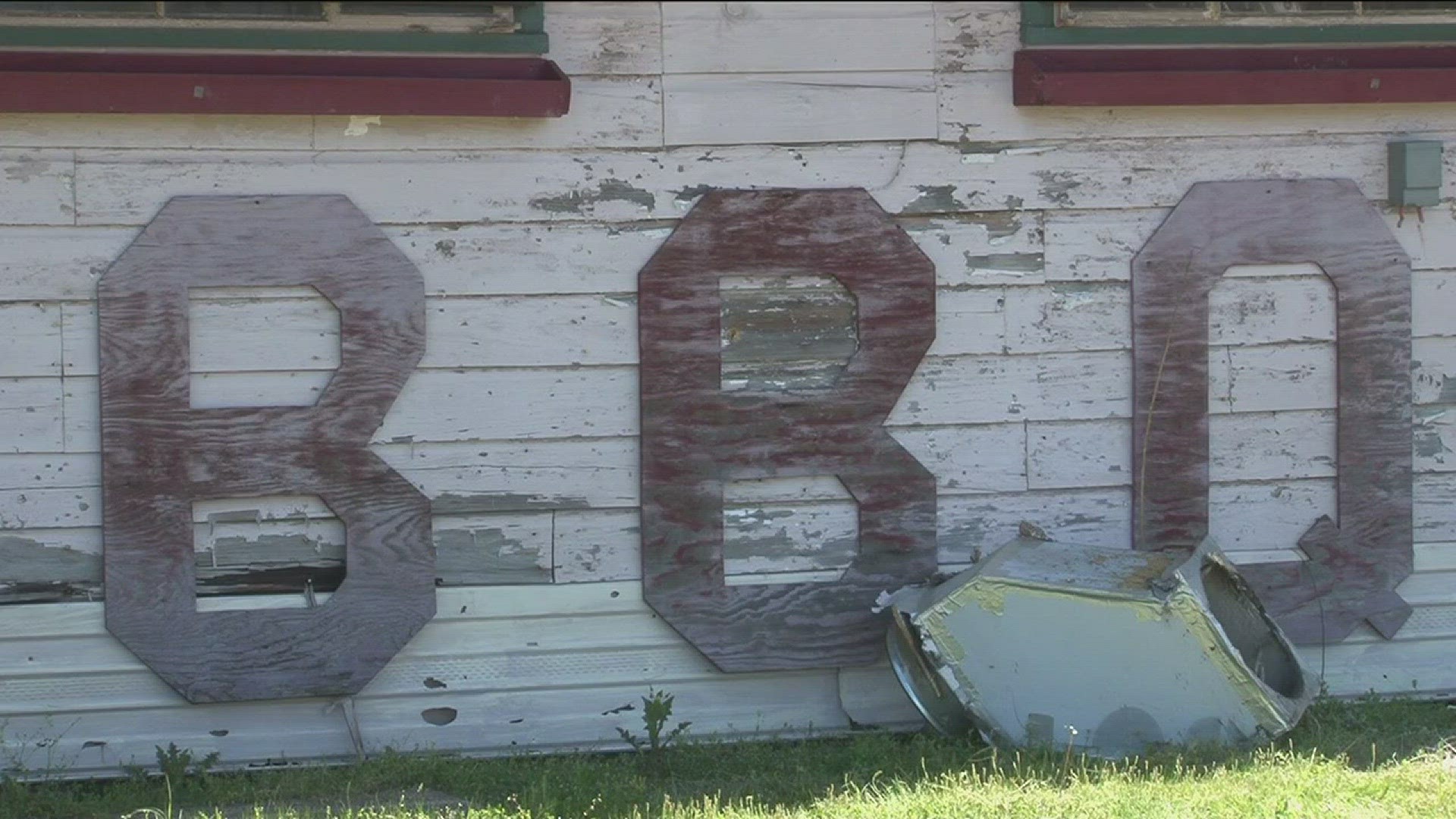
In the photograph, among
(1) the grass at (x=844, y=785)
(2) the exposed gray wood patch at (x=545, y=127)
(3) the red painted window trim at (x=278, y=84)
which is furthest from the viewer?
(2) the exposed gray wood patch at (x=545, y=127)

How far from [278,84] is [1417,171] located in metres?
3.59

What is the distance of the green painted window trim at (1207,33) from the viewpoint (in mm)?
5395

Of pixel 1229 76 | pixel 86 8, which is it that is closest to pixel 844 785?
pixel 1229 76

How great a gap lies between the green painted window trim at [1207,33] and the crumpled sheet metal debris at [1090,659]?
5.45 ft

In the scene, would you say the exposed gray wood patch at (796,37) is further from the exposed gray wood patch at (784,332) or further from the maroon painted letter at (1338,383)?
the maroon painted letter at (1338,383)

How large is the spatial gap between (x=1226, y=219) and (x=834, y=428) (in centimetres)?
146

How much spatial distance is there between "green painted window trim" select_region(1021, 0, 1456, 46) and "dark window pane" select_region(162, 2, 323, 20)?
7.26 feet

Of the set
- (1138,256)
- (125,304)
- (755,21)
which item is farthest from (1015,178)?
(125,304)

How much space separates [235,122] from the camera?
5.01 meters

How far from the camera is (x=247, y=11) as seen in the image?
23.1 ft

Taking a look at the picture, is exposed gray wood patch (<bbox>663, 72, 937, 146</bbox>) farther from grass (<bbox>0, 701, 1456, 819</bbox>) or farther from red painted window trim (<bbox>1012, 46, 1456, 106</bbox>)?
grass (<bbox>0, 701, 1456, 819</bbox>)

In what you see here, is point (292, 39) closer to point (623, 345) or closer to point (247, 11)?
point (623, 345)

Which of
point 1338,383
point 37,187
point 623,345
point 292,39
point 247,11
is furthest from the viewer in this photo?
point 247,11

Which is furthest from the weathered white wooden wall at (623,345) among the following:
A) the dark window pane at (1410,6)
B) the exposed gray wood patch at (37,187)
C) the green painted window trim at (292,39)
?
the dark window pane at (1410,6)
